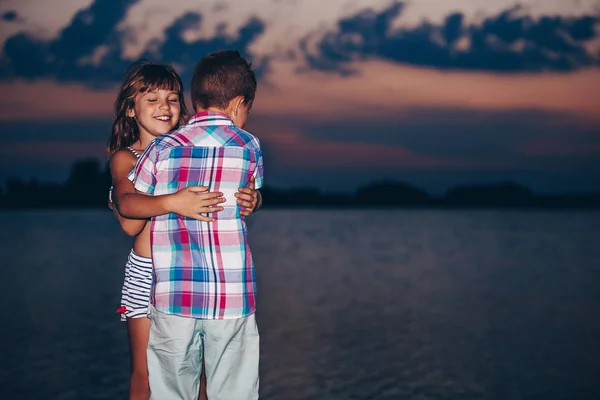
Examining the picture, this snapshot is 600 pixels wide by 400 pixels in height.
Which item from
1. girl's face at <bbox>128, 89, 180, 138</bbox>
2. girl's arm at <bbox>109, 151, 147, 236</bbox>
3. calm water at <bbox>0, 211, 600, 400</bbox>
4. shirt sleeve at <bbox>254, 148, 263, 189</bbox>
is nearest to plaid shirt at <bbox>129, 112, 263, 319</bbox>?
shirt sleeve at <bbox>254, 148, 263, 189</bbox>

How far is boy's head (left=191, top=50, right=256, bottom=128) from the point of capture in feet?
8.54

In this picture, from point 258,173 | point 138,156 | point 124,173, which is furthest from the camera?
point 138,156

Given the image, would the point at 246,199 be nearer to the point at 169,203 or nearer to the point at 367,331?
the point at 169,203

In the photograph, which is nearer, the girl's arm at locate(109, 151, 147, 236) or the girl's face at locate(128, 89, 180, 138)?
the girl's arm at locate(109, 151, 147, 236)

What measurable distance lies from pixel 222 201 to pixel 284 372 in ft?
9.21

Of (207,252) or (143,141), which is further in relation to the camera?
(143,141)

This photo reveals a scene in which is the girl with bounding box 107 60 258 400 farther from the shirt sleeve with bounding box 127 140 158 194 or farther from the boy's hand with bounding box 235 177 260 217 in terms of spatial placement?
the boy's hand with bounding box 235 177 260 217

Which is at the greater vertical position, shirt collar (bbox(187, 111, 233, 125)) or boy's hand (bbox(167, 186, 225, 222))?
shirt collar (bbox(187, 111, 233, 125))

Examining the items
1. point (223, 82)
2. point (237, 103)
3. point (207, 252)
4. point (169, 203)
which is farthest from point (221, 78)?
point (207, 252)

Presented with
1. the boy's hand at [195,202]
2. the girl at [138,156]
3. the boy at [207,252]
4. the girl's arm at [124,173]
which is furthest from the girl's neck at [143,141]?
the boy's hand at [195,202]

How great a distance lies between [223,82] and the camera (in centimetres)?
261

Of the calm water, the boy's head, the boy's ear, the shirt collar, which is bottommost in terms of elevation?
the calm water

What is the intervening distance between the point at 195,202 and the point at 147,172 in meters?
0.28

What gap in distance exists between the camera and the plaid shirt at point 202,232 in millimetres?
2537
